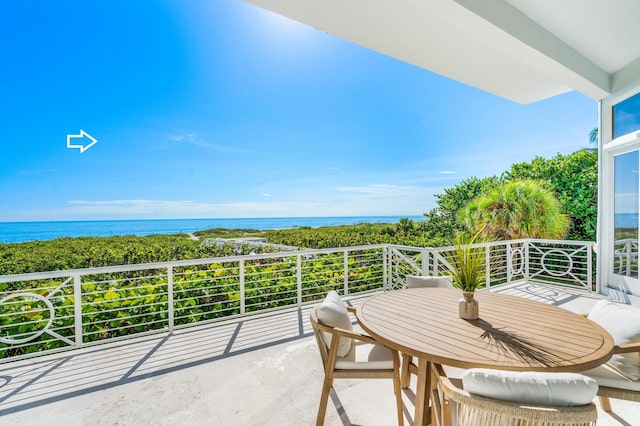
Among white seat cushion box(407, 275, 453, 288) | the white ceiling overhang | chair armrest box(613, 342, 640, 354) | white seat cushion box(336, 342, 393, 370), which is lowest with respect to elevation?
white seat cushion box(336, 342, 393, 370)

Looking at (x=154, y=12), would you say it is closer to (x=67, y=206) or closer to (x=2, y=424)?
(x=2, y=424)

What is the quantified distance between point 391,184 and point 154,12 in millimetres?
14475

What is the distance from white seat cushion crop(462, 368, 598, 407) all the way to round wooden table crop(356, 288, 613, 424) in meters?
0.26

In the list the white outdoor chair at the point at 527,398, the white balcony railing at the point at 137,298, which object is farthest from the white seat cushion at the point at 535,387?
the white balcony railing at the point at 137,298

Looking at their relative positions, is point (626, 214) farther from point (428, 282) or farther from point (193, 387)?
point (193, 387)

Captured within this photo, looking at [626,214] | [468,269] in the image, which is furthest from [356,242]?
[468,269]

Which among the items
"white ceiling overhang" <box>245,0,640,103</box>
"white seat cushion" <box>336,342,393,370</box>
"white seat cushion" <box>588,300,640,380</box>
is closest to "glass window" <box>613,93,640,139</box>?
"white ceiling overhang" <box>245,0,640,103</box>

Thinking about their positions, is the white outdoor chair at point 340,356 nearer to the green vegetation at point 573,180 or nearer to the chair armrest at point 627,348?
the chair armrest at point 627,348

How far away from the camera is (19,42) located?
23.0ft

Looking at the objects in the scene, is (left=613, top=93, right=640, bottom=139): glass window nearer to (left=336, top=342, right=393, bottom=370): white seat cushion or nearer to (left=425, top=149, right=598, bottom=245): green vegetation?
(left=425, top=149, right=598, bottom=245): green vegetation

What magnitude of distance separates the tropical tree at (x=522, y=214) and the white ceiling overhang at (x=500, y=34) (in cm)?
221

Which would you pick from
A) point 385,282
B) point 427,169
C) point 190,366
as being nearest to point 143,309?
point 190,366

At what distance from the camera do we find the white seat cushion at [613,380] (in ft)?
4.91

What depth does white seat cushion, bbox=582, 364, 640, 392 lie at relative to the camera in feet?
4.91
